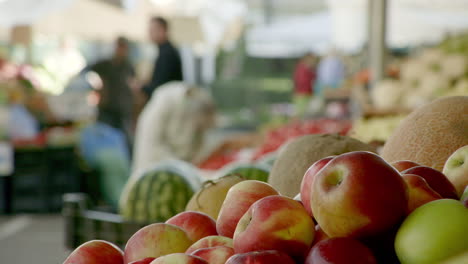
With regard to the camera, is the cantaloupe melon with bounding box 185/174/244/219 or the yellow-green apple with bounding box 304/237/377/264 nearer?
the yellow-green apple with bounding box 304/237/377/264

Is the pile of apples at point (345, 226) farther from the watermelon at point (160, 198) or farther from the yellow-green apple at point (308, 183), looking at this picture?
the watermelon at point (160, 198)

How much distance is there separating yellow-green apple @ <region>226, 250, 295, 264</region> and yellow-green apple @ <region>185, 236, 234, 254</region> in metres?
0.16

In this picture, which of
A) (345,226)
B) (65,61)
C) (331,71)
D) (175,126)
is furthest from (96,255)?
(331,71)

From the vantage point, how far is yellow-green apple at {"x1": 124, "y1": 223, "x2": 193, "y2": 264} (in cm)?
110

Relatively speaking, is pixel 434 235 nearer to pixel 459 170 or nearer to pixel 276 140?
pixel 459 170

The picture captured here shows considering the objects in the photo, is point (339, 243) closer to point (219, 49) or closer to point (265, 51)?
point (219, 49)

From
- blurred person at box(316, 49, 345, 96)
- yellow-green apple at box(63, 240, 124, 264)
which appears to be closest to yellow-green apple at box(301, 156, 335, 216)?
yellow-green apple at box(63, 240, 124, 264)

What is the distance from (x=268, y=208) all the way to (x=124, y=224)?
5.00ft

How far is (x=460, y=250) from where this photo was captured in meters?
0.89

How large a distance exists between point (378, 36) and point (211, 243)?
3863 millimetres

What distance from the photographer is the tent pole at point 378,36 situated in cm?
436

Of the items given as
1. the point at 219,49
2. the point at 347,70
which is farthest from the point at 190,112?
the point at 219,49

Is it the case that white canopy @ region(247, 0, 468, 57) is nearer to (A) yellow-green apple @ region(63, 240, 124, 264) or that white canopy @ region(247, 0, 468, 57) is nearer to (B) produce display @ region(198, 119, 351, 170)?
(B) produce display @ region(198, 119, 351, 170)

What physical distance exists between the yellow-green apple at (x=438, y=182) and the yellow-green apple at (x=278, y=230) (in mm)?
235
